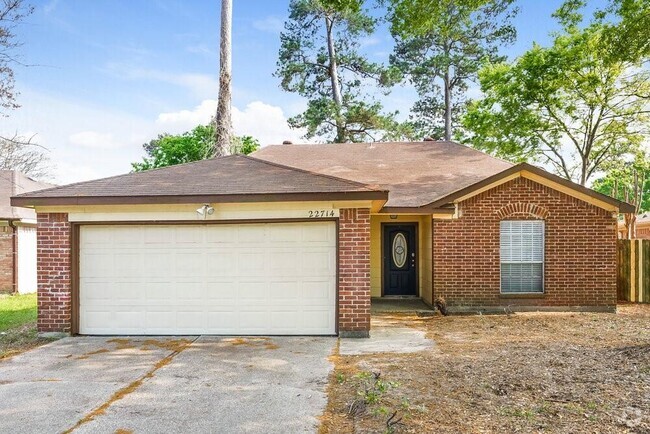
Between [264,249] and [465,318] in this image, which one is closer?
[264,249]

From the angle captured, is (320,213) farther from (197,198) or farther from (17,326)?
(17,326)

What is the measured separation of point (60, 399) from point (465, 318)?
7858 mm

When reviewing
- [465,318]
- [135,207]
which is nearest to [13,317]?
[135,207]

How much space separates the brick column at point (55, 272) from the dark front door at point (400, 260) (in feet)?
25.5

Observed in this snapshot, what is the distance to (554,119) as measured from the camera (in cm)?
1880

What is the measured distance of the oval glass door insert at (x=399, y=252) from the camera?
1341 centimetres

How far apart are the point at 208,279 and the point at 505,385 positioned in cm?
514

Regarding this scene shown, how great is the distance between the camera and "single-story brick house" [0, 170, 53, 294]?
15984mm

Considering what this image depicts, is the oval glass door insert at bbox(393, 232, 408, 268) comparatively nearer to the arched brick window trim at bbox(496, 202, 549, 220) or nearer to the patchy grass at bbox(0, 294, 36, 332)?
the arched brick window trim at bbox(496, 202, 549, 220)

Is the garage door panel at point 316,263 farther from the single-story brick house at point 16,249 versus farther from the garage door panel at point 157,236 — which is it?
the single-story brick house at point 16,249

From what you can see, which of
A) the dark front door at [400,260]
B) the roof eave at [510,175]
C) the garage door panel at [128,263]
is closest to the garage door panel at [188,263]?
the garage door panel at [128,263]

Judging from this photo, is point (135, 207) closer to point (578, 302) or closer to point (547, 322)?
point (547, 322)

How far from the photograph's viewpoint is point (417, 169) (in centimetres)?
1432

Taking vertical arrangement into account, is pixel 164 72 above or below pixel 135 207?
above
